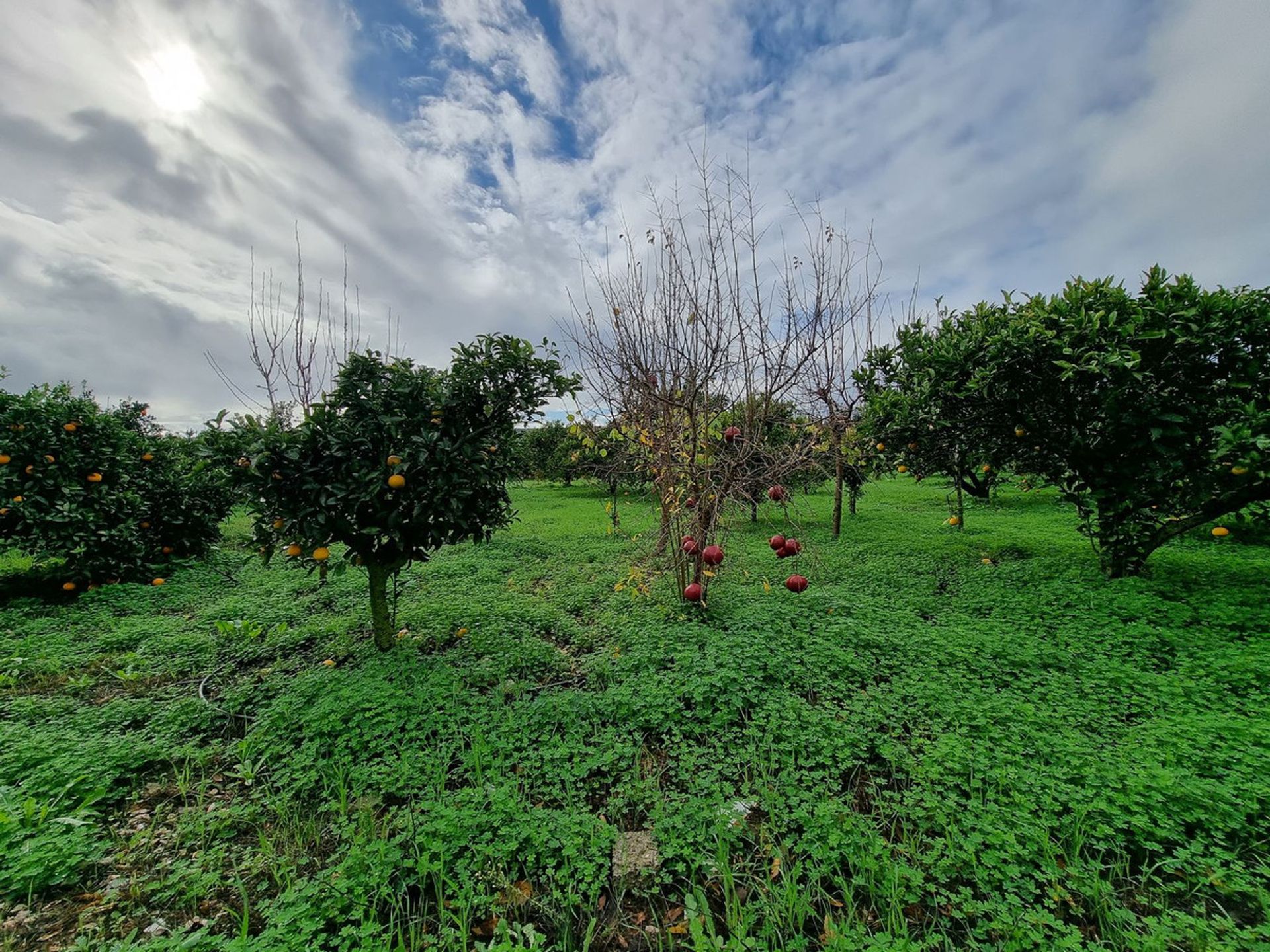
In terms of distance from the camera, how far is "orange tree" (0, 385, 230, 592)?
518 centimetres

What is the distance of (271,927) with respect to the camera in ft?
5.40

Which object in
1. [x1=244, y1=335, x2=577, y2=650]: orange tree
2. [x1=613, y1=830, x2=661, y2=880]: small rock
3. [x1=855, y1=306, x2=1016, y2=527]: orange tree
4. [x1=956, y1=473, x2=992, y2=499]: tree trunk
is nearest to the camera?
[x1=613, y1=830, x2=661, y2=880]: small rock

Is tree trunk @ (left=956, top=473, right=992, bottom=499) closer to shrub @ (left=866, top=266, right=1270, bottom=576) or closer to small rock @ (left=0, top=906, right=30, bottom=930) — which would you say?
shrub @ (left=866, top=266, right=1270, bottom=576)

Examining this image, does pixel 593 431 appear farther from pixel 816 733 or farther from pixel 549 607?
pixel 816 733

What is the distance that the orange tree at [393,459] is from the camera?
3.38 m

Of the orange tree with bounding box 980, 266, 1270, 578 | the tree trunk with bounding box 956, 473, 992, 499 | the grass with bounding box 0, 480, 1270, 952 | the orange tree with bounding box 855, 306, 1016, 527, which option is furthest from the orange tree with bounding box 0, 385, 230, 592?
the tree trunk with bounding box 956, 473, 992, 499

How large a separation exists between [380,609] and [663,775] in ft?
8.41

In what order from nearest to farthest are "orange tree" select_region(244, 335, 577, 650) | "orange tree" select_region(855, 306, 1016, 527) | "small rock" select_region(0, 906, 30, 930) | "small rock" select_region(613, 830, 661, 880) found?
"small rock" select_region(0, 906, 30, 930) → "small rock" select_region(613, 830, 661, 880) → "orange tree" select_region(244, 335, 577, 650) → "orange tree" select_region(855, 306, 1016, 527)

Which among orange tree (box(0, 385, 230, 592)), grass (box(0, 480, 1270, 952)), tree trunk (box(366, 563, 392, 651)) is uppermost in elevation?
orange tree (box(0, 385, 230, 592))

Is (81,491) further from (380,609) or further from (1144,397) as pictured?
(1144,397)

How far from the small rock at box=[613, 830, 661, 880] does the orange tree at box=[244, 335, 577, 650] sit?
2297 millimetres

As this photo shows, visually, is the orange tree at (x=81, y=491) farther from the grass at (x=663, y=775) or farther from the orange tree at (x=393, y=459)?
the orange tree at (x=393, y=459)

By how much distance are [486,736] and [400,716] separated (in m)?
0.58

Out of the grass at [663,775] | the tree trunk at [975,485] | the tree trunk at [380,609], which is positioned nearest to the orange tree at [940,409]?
the tree trunk at [975,485]
